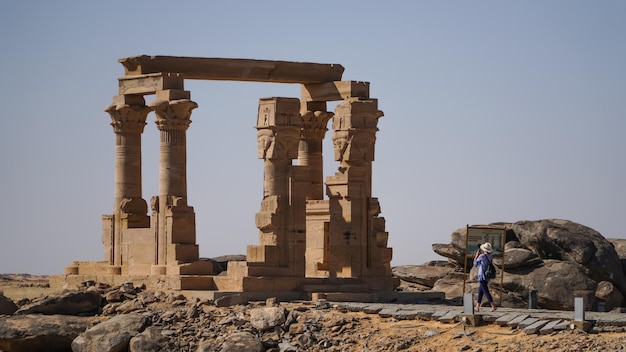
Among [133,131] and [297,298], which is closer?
[297,298]

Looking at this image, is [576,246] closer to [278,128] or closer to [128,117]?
[278,128]

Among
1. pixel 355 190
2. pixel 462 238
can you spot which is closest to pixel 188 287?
pixel 355 190

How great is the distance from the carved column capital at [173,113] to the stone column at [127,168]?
1.93 meters

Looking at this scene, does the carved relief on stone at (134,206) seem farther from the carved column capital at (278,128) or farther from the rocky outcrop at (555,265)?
the rocky outcrop at (555,265)

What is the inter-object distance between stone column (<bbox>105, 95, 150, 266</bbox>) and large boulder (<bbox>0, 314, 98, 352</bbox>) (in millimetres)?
6629

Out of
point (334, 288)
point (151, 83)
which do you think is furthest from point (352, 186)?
point (151, 83)

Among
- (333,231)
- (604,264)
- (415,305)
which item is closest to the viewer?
(415,305)

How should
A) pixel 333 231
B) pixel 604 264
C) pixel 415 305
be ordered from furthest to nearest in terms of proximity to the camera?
pixel 604 264 → pixel 333 231 → pixel 415 305

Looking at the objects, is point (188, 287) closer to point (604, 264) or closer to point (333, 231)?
point (333, 231)

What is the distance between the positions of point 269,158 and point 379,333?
7046mm

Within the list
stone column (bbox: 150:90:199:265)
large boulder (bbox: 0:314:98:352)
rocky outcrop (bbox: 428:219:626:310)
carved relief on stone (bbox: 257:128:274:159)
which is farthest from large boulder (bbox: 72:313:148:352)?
rocky outcrop (bbox: 428:219:626:310)

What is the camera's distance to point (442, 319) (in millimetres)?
36812

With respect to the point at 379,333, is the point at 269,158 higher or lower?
higher

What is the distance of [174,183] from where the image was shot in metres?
43.8
